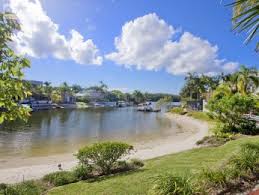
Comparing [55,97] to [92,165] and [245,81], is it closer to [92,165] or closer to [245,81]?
[245,81]

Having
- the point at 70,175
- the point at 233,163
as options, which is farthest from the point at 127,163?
the point at 233,163

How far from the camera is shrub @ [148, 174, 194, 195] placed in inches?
208

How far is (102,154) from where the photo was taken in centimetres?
1003

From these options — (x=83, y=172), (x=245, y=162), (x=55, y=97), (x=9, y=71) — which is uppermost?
(x=55, y=97)

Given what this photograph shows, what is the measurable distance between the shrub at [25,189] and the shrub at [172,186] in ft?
13.8

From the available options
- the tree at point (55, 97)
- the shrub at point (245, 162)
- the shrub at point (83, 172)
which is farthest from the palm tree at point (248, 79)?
the tree at point (55, 97)

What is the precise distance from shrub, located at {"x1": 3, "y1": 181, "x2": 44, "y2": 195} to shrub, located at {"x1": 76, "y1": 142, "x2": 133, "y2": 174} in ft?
6.00

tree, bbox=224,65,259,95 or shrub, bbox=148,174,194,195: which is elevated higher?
tree, bbox=224,65,259,95

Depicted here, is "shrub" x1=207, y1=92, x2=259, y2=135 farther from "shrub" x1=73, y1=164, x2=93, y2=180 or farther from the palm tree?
"shrub" x1=73, y1=164, x2=93, y2=180

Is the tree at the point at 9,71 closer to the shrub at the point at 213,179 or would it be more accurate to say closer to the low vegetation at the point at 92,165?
the shrub at the point at 213,179

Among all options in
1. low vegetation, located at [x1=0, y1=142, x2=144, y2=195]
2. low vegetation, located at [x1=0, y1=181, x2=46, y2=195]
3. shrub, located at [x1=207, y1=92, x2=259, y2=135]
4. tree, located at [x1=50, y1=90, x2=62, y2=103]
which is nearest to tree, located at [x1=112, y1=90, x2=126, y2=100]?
tree, located at [x1=50, y1=90, x2=62, y2=103]

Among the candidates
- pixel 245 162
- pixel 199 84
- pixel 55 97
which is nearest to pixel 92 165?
pixel 245 162

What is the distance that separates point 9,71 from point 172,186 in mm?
3751

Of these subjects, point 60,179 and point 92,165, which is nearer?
point 60,179
